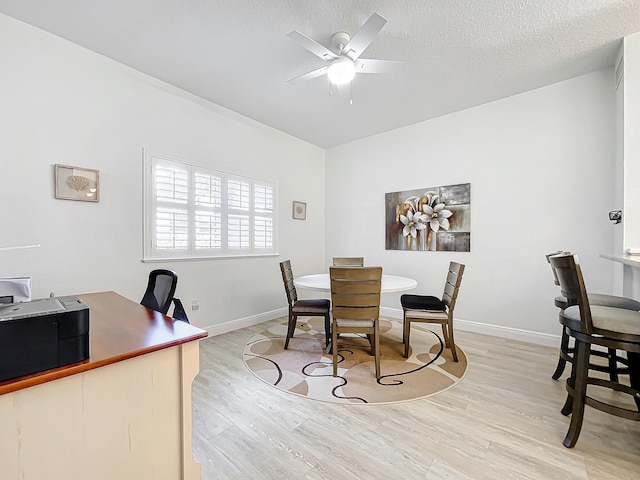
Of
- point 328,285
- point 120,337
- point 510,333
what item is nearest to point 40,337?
point 120,337

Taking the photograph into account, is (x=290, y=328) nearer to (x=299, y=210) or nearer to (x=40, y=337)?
(x=299, y=210)

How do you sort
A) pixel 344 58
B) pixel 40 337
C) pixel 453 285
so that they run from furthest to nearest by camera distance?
pixel 453 285 → pixel 344 58 → pixel 40 337

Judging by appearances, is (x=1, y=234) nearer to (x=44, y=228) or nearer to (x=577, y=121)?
(x=44, y=228)

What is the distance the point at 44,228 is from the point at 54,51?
4.92 ft

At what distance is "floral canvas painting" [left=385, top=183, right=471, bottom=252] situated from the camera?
3.74 metres

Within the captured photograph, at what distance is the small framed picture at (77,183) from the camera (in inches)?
95.6

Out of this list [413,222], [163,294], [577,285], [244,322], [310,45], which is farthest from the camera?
[413,222]

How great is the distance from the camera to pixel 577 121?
9.93 feet

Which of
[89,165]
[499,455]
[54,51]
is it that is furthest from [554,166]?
[54,51]

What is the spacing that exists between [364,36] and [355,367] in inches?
106

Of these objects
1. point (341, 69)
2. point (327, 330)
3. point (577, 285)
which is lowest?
point (327, 330)

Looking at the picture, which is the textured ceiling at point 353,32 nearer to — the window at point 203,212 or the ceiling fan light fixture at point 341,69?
the ceiling fan light fixture at point 341,69

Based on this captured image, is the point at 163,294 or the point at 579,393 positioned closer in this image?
the point at 579,393

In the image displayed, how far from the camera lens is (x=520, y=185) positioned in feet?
11.0
